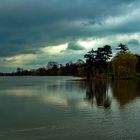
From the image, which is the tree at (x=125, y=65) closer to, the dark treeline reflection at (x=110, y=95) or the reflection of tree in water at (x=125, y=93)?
the reflection of tree in water at (x=125, y=93)

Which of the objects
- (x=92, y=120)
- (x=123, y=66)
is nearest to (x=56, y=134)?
(x=92, y=120)

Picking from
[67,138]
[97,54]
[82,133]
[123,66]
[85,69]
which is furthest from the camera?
[85,69]

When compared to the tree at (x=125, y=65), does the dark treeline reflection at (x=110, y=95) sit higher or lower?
lower

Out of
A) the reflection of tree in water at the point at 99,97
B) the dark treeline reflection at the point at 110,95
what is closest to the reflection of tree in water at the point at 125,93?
the dark treeline reflection at the point at 110,95

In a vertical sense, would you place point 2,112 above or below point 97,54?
below

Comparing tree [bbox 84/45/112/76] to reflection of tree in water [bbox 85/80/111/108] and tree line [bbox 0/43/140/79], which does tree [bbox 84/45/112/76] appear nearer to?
tree line [bbox 0/43/140/79]

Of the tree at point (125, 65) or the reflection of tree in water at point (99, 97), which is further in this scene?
the tree at point (125, 65)

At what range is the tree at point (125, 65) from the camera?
414ft

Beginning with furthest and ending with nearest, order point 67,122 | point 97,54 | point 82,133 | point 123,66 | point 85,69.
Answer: point 85,69 < point 97,54 < point 123,66 < point 67,122 < point 82,133

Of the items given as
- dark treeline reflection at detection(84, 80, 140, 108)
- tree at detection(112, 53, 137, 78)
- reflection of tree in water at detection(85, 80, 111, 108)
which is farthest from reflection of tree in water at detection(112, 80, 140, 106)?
tree at detection(112, 53, 137, 78)

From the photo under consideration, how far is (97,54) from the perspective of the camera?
525 ft

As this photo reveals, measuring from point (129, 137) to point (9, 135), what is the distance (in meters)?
7.65

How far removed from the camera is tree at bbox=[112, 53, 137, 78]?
126125mm

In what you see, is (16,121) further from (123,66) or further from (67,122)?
(123,66)
